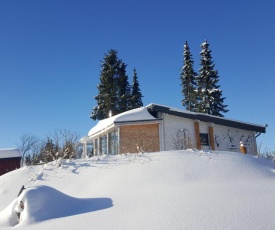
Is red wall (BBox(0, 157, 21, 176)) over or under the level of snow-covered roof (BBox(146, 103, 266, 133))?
under

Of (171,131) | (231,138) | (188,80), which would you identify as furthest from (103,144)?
(188,80)

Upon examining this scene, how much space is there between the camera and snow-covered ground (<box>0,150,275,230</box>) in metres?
4.81

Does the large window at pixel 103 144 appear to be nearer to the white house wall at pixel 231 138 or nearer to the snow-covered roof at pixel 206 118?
the snow-covered roof at pixel 206 118

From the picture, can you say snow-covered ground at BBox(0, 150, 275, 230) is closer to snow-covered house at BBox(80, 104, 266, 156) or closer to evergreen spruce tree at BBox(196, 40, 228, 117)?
snow-covered house at BBox(80, 104, 266, 156)

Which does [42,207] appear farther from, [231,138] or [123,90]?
[123,90]

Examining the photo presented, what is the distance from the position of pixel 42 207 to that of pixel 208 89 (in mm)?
26690

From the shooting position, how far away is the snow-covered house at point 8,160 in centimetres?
2247

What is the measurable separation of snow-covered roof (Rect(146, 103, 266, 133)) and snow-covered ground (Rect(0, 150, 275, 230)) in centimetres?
663

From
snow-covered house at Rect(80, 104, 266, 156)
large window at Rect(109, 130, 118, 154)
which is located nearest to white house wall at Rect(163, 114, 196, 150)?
snow-covered house at Rect(80, 104, 266, 156)

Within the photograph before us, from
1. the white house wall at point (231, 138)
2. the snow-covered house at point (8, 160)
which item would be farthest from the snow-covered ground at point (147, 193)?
the snow-covered house at point (8, 160)

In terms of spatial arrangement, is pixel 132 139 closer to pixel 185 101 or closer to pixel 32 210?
pixel 32 210

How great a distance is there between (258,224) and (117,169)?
4696 mm

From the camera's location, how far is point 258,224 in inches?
173

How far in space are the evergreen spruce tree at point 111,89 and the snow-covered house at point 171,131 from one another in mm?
11192
